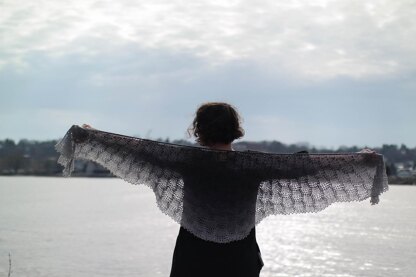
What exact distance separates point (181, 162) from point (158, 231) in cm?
2397

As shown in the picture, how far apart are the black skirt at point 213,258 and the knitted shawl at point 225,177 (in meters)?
0.04

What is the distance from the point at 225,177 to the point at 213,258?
1.23 ft

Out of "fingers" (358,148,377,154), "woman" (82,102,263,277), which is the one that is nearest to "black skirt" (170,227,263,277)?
"woman" (82,102,263,277)

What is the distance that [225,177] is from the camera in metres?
2.68

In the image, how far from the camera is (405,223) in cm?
2970

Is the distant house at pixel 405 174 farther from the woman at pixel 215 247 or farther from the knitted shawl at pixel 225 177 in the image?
the woman at pixel 215 247

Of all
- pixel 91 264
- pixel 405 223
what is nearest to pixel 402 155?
pixel 405 223

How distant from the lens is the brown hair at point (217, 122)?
250 cm

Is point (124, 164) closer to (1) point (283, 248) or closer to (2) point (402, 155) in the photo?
(1) point (283, 248)

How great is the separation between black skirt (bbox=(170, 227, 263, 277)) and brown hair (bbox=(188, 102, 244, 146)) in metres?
0.48

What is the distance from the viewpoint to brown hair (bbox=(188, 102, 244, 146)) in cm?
250

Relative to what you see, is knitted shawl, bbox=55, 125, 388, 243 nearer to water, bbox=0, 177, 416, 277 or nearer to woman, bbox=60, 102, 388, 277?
woman, bbox=60, 102, 388, 277

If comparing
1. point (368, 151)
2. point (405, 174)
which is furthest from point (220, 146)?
point (405, 174)

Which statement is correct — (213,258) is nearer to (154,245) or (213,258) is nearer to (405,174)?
(154,245)
